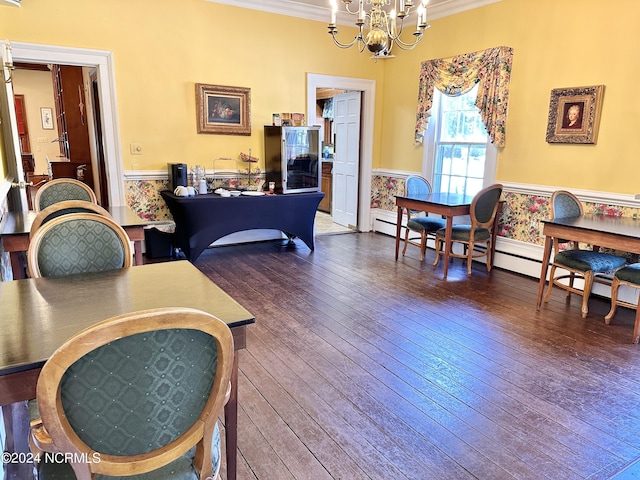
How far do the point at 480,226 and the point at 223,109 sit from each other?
10.5 feet

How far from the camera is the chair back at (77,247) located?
185 centimetres

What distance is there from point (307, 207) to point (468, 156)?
6.60 ft

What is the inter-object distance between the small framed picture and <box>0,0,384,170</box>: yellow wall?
6460mm

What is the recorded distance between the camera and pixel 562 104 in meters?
4.09

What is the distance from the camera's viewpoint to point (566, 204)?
3795mm

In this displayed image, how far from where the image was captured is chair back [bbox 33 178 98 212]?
10.8 ft

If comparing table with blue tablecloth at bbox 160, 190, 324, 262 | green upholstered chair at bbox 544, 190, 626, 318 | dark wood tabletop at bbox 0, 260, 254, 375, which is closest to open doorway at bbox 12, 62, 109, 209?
table with blue tablecloth at bbox 160, 190, 324, 262

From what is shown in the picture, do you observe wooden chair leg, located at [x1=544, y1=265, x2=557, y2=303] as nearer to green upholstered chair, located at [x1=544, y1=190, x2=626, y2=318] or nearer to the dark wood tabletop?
green upholstered chair, located at [x1=544, y1=190, x2=626, y2=318]

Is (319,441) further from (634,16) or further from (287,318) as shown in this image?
(634,16)

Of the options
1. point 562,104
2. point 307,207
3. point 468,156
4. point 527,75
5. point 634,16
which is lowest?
point 307,207

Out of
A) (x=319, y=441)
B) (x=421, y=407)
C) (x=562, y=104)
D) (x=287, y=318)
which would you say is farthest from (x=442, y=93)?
(x=319, y=441)

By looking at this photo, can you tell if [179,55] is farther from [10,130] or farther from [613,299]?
[613,299]

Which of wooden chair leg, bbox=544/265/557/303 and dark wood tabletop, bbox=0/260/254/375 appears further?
wooden chair leg, bbox=544/265/557/303

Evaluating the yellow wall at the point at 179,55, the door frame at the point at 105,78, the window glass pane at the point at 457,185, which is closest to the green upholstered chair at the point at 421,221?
the window glass pane at the point at 457,185
